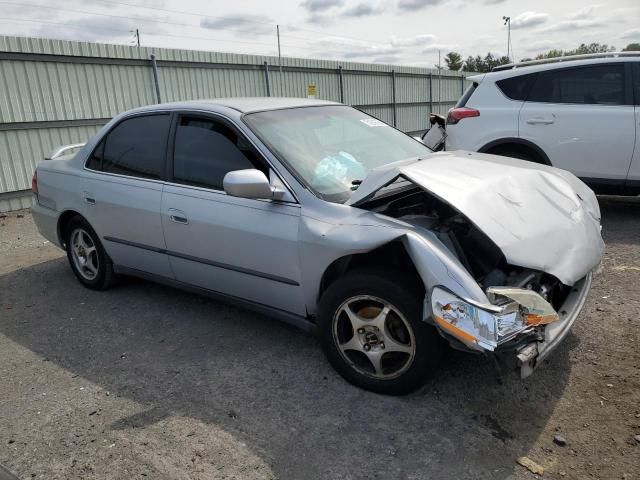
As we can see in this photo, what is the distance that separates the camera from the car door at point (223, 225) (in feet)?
10.4

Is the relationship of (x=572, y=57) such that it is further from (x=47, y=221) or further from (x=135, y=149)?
(x=47, y=221)

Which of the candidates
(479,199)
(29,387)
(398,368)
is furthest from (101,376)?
(479,199)

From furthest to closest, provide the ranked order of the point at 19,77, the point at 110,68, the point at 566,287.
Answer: the point at 110,68
the point at 19,77
the point at 566,287

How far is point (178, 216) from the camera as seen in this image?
3672 millimetres

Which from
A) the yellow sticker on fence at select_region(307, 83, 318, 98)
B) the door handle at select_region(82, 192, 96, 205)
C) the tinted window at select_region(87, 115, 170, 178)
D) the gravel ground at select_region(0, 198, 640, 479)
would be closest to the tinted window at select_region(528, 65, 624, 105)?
the gravel ground at select_region(0, 198, 640, 479)

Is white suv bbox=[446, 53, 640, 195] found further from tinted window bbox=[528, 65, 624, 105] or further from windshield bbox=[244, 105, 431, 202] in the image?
windshield bbox=[244, 105, 431, 202]

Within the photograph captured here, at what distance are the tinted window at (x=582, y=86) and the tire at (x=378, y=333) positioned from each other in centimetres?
474

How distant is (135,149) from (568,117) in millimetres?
4899

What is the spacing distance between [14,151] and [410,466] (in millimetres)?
9020

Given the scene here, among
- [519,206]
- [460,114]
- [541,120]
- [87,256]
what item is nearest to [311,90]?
[460,114]

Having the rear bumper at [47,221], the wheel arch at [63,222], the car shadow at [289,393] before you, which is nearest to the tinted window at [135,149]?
the wheel arch at [63,222]

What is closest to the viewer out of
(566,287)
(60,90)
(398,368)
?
(398,368)

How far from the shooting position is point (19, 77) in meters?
8.77

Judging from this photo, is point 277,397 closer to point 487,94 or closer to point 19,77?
point 487,94
